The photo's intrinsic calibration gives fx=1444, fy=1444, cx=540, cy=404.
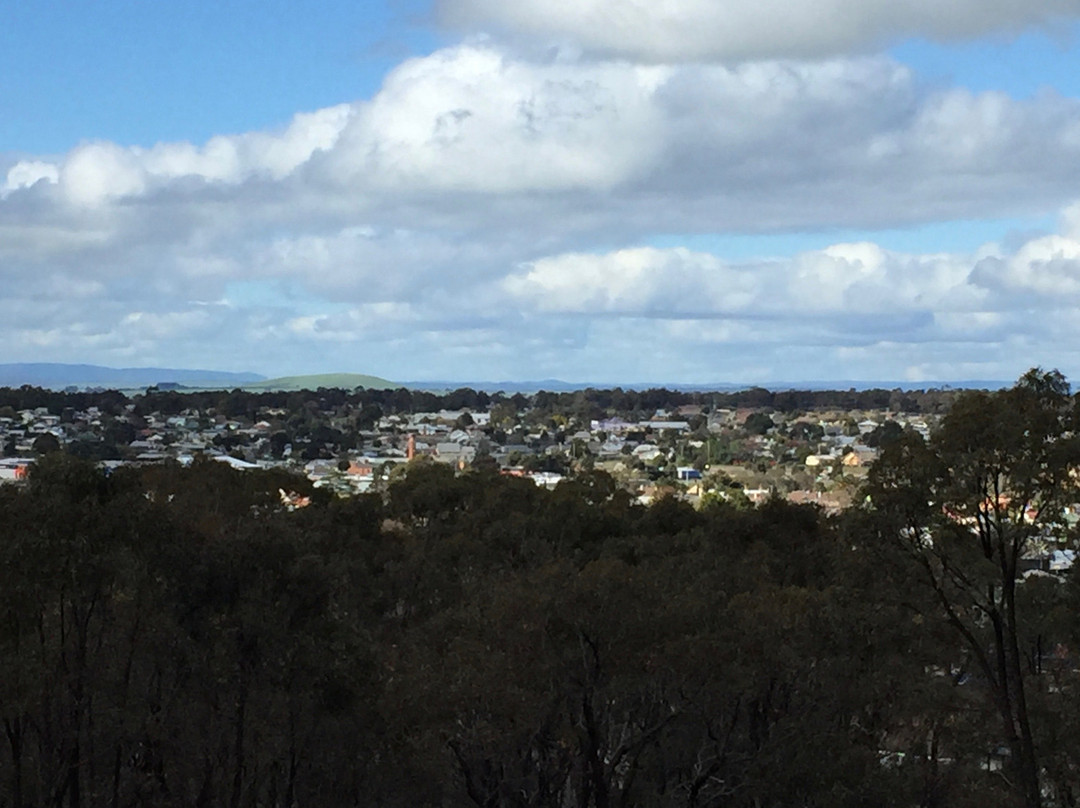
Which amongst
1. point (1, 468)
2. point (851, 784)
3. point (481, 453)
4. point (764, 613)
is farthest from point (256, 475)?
point (481, 453)

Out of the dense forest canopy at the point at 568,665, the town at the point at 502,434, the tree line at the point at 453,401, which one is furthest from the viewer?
the tree line at the point at 453,401

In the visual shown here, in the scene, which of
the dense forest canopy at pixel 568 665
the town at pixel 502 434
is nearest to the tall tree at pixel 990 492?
the dense forest canopy at pixel 568 665

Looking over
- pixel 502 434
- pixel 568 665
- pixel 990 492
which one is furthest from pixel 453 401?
pixel 990 492

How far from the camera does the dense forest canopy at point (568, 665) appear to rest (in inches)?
613

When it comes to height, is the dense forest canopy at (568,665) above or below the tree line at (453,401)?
below

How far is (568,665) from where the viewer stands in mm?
17547

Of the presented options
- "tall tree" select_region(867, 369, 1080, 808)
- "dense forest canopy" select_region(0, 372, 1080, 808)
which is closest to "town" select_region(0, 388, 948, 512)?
"dense forest canopy" select_region(0, 372, 1080, 808)

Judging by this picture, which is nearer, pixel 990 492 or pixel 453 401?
pixel 990 492

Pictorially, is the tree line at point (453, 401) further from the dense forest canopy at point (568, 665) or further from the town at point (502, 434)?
the dense forest canopy at point (568, 665)

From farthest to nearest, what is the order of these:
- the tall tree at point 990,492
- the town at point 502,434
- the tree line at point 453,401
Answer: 1. the tree line at point 453,401
2. the town at point 502,434
3. the tall tree at point 990,492

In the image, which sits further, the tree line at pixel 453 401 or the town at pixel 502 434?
the tree line at pixel 453 401

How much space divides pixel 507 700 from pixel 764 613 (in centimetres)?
499

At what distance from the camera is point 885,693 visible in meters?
19.7

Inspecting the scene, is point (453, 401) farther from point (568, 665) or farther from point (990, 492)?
point (990, 492)
